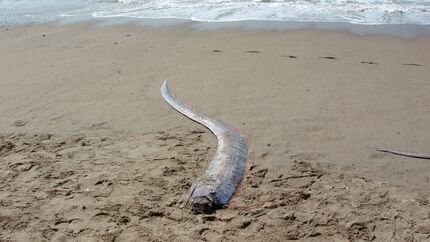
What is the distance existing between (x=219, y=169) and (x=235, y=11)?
662 centimetres

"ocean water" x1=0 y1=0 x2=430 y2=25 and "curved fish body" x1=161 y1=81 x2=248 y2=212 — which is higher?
"ocean water" x1=0 y1=0 x2=430 y2=25

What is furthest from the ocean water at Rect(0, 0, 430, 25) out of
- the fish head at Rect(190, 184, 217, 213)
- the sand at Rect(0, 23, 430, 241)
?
the fish head at Rect(190, 184, 217, 213)

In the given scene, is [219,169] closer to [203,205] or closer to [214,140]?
[203,205]

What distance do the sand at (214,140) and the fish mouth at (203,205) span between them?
7cm

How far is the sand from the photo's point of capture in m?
3.59

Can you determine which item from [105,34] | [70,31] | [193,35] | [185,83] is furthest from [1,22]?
[185,83]

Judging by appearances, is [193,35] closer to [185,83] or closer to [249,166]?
[185,83]

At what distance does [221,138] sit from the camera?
4.83 m

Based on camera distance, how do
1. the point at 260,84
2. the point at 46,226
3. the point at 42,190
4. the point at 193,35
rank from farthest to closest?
1. the point at 193,35
2. the point at 260,84
3. the point at 42,190
4. the point at 46,226

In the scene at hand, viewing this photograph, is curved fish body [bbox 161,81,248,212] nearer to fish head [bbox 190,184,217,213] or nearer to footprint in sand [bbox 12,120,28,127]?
fish head [bbox 190,184,217,213]

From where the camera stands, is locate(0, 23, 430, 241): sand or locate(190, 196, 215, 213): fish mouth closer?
locate(0, 23, 430, 241): sand

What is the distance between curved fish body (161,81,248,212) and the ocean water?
479 cm

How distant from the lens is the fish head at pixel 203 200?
12.2 ft

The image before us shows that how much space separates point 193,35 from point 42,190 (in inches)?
202
